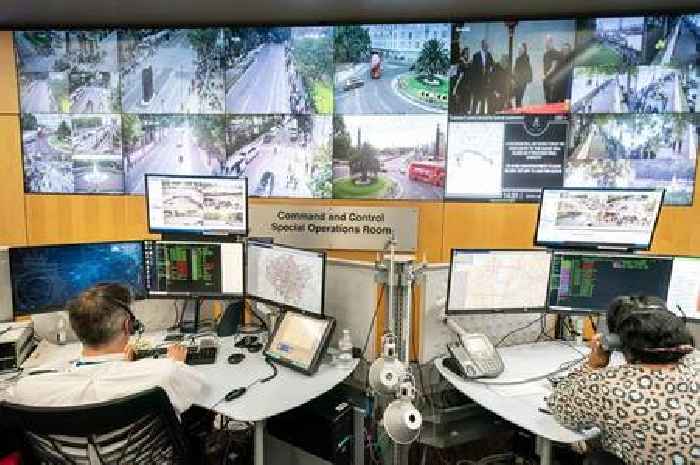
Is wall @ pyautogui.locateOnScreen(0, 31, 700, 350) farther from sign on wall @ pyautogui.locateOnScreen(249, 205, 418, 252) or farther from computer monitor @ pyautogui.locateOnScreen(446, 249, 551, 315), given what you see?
computer monitor @ pyautogui.locateOnScreen(446, 249, 551, 315)

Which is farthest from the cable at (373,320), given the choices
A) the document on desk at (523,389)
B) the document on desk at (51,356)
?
the document on desk at (51,356)

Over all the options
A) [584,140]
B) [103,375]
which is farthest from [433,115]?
[103,375]

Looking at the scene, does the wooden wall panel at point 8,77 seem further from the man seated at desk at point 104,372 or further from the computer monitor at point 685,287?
the computer monitor at point 685,287

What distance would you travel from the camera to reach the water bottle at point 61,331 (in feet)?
7.66

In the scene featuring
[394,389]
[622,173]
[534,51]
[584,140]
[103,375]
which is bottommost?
[394,389]

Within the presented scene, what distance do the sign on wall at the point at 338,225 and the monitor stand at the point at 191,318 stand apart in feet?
3.85

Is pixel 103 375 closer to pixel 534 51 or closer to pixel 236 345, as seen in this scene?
pixel 236 345

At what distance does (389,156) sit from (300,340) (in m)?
1.95

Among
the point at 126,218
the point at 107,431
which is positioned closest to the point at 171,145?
the point at 126,218

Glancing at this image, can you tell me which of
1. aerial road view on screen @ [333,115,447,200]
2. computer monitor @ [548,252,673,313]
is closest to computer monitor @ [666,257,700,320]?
computer monitor @ [548,252,673,313]

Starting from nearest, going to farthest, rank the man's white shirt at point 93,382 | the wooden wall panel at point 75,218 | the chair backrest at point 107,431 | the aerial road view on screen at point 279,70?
the chair backrest at point 107,431, the man's white shirt at point 93,382, the aerial road view on screen at point 279,70, the wooden wall panel at point 75,218

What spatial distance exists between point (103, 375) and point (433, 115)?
2840 millimetres

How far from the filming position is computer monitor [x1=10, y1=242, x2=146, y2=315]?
216 cm

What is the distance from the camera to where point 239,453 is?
8.55ft
